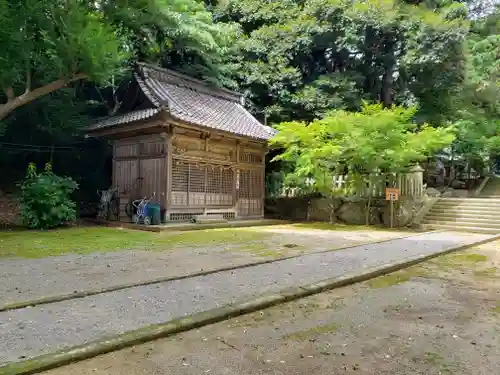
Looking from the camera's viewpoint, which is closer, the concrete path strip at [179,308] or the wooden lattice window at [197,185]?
the concrete path strip at [179,308]

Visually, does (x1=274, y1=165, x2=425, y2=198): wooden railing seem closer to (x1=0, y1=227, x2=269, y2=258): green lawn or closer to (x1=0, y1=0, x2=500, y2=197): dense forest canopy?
(x1=0, y1=0, x2=500, y2=197): dense forest canopy

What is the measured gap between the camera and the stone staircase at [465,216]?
1341cm

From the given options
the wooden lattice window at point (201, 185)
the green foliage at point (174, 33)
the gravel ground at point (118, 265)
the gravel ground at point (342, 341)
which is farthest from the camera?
the wooden lattice window at point (201, 185)

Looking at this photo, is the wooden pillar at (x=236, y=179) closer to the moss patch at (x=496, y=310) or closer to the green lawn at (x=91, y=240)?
the green lawn at (x=91, y=240)

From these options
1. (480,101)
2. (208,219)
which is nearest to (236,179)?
(208,219)

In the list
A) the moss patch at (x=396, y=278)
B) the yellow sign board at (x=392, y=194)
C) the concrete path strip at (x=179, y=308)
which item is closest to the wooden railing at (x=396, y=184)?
the yellow sign board at (x=392, y=194)

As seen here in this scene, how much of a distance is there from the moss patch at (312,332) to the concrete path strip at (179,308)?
A: 749 mm

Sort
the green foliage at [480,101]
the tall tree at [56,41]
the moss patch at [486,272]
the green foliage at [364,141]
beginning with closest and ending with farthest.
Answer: the moss patch at [486,272] → the tall tree at [56,41] → the green foliage at [364,141] → the green foliage at [480,101]

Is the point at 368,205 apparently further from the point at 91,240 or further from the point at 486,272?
the point at 91,240

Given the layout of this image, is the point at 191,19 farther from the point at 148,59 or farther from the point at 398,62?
the point at 398,62

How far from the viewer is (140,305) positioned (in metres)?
4.10

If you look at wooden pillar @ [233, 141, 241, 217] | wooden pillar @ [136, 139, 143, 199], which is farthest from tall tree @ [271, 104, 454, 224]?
wooden pillar @ [136, 139, 143, 199]

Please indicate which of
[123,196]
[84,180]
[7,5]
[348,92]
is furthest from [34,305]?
[348,92]

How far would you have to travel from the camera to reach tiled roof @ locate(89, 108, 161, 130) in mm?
12198
